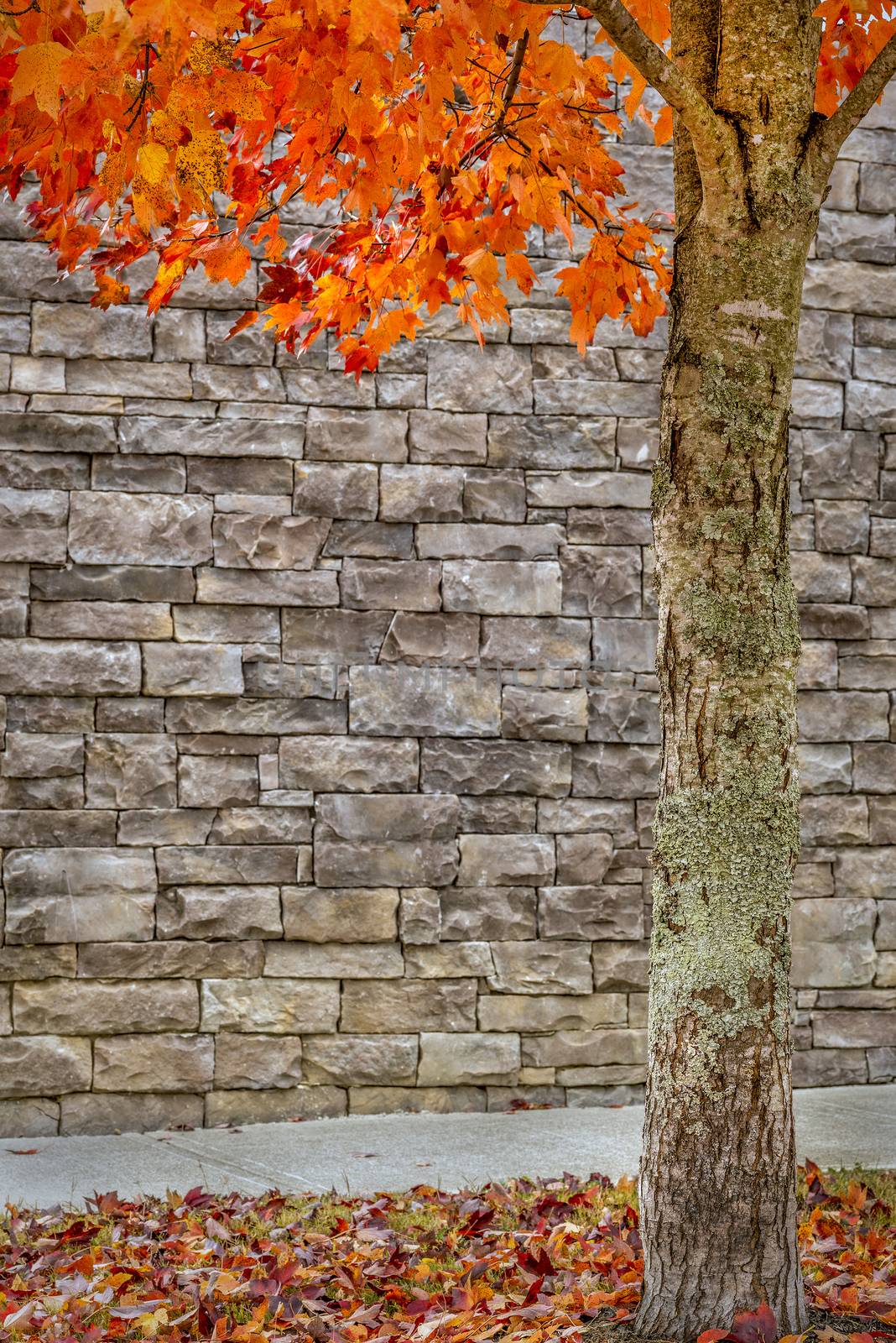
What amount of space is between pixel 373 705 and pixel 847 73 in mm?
2517

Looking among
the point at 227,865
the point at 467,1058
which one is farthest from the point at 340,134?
A: the point at 467,1058

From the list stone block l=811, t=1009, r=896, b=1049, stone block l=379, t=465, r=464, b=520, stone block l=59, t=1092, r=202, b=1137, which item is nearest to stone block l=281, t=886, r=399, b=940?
stone block l=59, t=1092, r=202, b=1137

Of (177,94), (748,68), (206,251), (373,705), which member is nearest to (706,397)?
(748,68)

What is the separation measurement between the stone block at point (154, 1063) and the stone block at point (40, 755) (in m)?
0.94

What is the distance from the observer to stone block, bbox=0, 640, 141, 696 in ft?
14.9

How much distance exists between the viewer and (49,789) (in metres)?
4.54

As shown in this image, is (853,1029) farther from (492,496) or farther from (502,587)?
(492,496)

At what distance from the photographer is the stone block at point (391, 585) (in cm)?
477

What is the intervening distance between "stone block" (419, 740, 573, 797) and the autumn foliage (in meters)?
1.51

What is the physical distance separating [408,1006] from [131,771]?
51.1 inches

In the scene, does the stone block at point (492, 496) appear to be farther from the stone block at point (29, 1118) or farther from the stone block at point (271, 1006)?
the stone block at point (29, 1118)

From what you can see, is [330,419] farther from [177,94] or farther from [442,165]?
[177,94]

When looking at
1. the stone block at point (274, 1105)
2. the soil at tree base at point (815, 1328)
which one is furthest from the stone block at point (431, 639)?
the soil at tree base at point (815, 1328)

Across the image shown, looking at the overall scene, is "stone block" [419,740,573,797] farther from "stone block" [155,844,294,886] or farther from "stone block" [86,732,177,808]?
"stone block" [86,732,177,808]
